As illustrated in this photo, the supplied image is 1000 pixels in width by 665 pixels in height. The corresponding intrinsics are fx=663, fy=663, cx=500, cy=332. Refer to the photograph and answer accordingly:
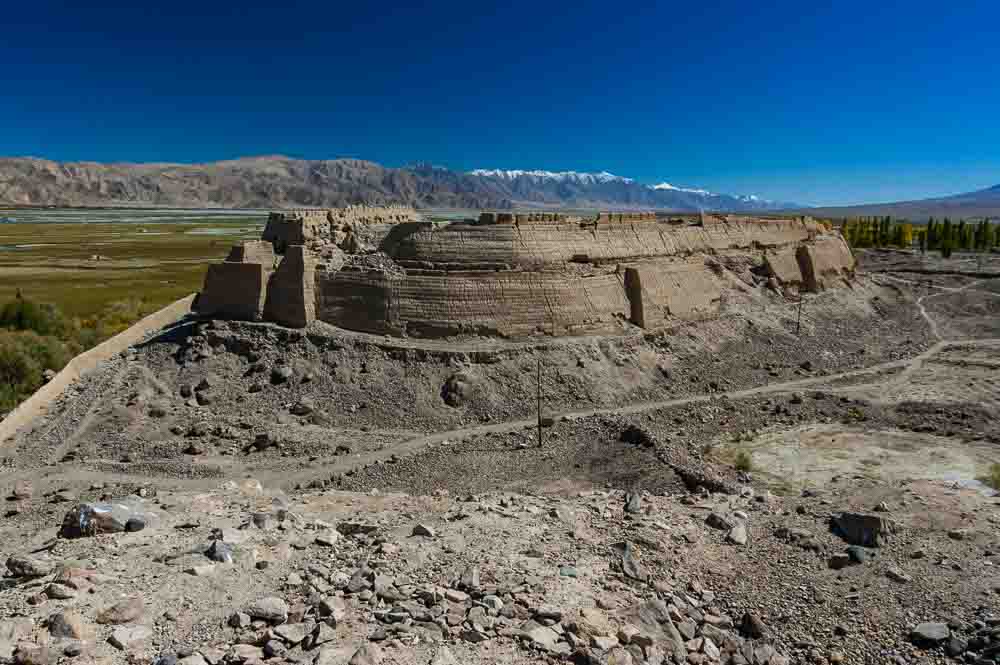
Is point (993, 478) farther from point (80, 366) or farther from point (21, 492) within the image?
point (80, 366)

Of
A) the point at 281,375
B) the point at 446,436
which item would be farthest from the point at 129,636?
the point at 281,375

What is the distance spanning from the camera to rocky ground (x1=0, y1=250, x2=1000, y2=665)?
10.1 m

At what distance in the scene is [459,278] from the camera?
90.0 feet

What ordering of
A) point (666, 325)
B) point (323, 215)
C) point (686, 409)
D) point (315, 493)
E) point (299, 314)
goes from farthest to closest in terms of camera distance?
point (323, 215)
point (666, 325)
point (299, 314)
point (686, 409)
point (315, 493)

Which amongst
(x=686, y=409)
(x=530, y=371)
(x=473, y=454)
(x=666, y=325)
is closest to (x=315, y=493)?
(x=473, y=454)

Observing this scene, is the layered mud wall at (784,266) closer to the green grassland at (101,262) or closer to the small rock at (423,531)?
the small rock at (423,531)

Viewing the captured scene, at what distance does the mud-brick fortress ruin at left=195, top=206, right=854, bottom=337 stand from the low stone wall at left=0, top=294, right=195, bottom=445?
427 centimetres

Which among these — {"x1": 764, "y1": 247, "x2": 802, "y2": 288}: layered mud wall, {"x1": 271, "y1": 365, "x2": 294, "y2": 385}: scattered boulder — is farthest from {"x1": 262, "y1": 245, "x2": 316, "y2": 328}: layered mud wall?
{"x1": 764, "y1": 247, "x2": 802, "y2": 288}: layered mud wall

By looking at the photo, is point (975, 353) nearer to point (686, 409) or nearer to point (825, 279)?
point (825, 279)

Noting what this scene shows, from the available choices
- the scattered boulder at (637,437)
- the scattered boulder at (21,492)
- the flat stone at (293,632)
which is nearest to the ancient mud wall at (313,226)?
the scattered boulder at (21,492)

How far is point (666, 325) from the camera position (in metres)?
31.0

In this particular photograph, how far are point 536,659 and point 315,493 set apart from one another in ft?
33.9

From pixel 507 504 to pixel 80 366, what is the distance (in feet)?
68.8

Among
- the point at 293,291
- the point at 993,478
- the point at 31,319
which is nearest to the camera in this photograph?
the point at 993,478
